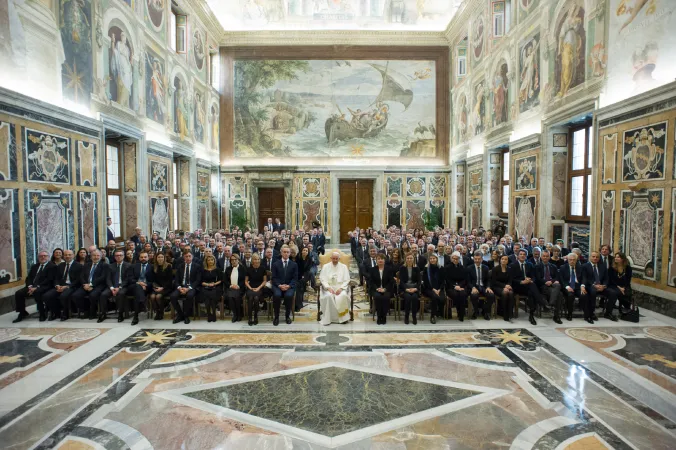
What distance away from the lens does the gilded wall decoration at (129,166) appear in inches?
456

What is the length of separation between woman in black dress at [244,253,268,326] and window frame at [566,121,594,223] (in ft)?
28.2

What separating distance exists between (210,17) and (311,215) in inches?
420

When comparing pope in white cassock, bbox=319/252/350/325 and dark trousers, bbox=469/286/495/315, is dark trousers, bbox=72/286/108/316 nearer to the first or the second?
pope in white cassock, bbox=319/252/350/325

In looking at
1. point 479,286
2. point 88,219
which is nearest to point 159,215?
point 88,219

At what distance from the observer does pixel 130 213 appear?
11.7 meters

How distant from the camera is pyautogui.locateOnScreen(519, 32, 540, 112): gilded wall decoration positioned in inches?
452

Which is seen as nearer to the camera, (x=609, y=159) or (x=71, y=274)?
(x=71, y=274)

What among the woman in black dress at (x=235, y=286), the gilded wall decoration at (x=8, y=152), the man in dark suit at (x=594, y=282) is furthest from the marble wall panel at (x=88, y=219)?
the man in dark suit at (x=594, y=282)

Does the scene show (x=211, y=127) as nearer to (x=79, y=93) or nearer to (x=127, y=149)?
(x=127, y=149)

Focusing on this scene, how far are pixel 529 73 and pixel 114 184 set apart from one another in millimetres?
13462

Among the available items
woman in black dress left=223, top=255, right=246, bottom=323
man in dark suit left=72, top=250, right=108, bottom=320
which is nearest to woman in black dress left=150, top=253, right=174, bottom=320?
man in dark suit left=72, top=250, right=108, bottom=320

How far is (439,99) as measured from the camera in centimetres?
2016

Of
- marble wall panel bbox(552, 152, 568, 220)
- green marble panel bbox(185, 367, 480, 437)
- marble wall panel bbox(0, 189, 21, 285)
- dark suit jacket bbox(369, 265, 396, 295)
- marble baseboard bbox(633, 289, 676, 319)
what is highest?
marble wall panel bbox(552, 152, 568, 220)

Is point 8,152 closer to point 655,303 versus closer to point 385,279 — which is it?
point 385,279
